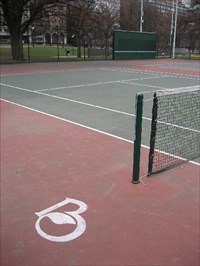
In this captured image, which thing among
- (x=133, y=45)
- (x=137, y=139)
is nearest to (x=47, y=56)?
(x=133, y=45)

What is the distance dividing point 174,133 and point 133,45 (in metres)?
27.3

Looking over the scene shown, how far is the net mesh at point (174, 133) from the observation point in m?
5.06

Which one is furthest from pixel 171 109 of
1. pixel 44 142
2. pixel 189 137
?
pixel 44 142

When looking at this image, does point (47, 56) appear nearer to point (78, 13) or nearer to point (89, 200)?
point (78, 13)

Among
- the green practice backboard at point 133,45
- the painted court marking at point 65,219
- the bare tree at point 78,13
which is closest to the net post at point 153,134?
the painted court marking at point 65,219

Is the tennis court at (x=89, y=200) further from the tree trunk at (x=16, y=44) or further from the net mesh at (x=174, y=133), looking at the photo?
the tree trunk at (x=16, y=44)

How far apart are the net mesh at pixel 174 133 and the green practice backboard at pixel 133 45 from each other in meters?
22.8

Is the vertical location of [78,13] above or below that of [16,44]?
above

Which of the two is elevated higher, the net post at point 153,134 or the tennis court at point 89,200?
the net post at point 153,134

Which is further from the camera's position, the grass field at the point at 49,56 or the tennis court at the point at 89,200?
the grass field at the point at 49,56

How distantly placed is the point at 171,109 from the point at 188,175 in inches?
170

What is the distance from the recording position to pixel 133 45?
3303cm

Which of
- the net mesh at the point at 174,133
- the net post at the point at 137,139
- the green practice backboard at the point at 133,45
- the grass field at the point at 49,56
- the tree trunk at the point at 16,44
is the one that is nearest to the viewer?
the net post at the point at 137,139

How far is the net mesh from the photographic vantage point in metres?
5.06
